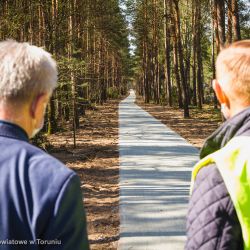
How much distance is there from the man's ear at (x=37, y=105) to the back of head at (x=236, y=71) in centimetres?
83

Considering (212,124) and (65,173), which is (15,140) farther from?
(212,124)

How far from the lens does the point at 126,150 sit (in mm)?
11852

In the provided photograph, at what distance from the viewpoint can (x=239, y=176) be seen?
70.3 inches

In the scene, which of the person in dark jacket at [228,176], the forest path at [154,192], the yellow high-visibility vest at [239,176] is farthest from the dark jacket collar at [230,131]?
the forest path at [154,192]

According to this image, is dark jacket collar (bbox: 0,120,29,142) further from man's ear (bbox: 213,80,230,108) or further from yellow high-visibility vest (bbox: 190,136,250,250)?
man's ear (bbox: 213,80,230,108)

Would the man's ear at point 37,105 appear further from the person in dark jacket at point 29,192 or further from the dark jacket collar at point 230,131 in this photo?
the dark jacket collar at point 230,131

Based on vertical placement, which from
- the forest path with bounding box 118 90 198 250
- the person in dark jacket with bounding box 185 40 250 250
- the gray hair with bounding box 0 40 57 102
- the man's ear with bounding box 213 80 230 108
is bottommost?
the forest path with bounding box 118 90 198 250

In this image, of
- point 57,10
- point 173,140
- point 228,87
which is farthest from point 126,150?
point 228,87

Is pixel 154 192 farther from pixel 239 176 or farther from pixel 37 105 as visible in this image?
pixel 37 105

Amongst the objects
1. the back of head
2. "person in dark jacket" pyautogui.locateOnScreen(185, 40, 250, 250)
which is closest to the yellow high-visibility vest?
"person in dark jacket" pyautogui.locateOnScreen(185, 40, 250, 250)

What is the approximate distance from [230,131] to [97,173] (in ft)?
23.7

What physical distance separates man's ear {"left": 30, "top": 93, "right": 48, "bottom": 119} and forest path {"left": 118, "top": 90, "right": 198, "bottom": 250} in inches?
134

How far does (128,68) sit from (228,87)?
83099 millimetres

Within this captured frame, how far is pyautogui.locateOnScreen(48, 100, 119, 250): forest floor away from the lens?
563 centimetres
